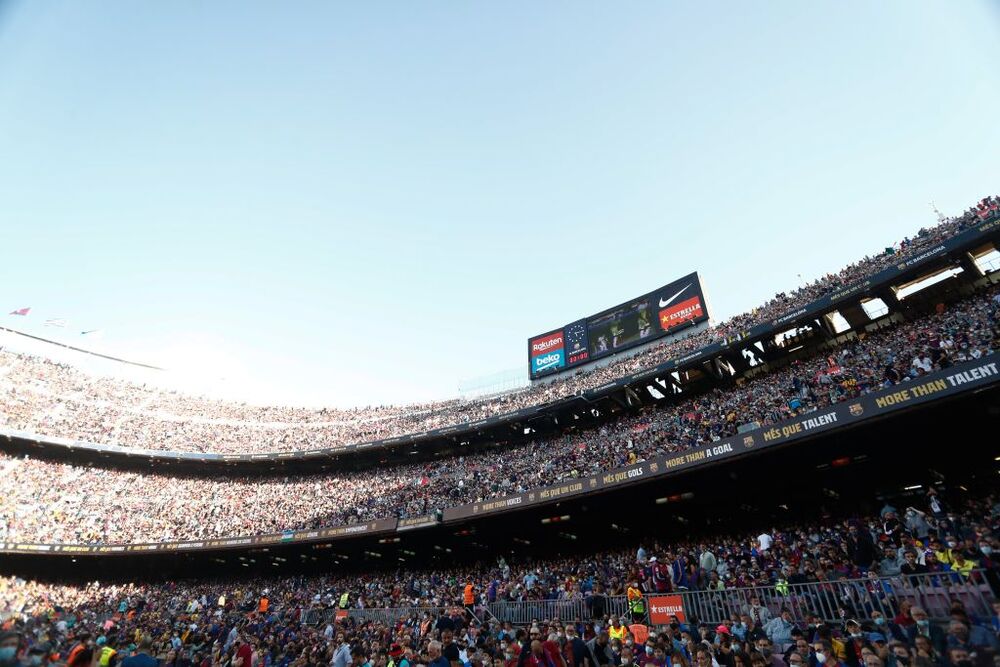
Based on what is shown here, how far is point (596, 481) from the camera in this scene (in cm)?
2084

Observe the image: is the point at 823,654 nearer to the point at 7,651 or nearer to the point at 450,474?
the point at 7,651

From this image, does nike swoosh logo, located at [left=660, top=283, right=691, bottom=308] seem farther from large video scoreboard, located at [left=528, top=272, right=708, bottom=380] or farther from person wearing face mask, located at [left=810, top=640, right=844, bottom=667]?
person wearing face mask, located at [left=810, top=640, right=844, bottom=667]

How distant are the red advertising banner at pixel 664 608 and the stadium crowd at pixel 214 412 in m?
17.1

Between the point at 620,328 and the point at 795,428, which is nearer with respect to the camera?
the point at 795,428

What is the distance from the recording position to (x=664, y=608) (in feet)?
43.9

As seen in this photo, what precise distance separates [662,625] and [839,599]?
4493 millimetres

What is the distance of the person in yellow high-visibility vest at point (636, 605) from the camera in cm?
1354

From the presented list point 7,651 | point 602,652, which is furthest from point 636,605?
point 7,651

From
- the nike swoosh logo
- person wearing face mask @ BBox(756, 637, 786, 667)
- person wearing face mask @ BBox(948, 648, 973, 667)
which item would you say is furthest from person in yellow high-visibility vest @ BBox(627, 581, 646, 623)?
the nike swoosh logo

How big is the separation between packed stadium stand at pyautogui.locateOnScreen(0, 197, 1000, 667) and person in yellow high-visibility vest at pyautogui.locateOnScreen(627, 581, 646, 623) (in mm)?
61

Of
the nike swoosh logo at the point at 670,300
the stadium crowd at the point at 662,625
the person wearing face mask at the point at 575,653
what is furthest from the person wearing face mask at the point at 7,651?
the nike swoosh logo at the point at 670,300

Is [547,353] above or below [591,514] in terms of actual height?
above

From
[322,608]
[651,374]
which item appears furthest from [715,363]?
[322,608]

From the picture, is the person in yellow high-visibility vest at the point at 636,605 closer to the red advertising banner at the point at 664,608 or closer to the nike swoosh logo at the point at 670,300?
the red advertising banner at the point at 664,608
